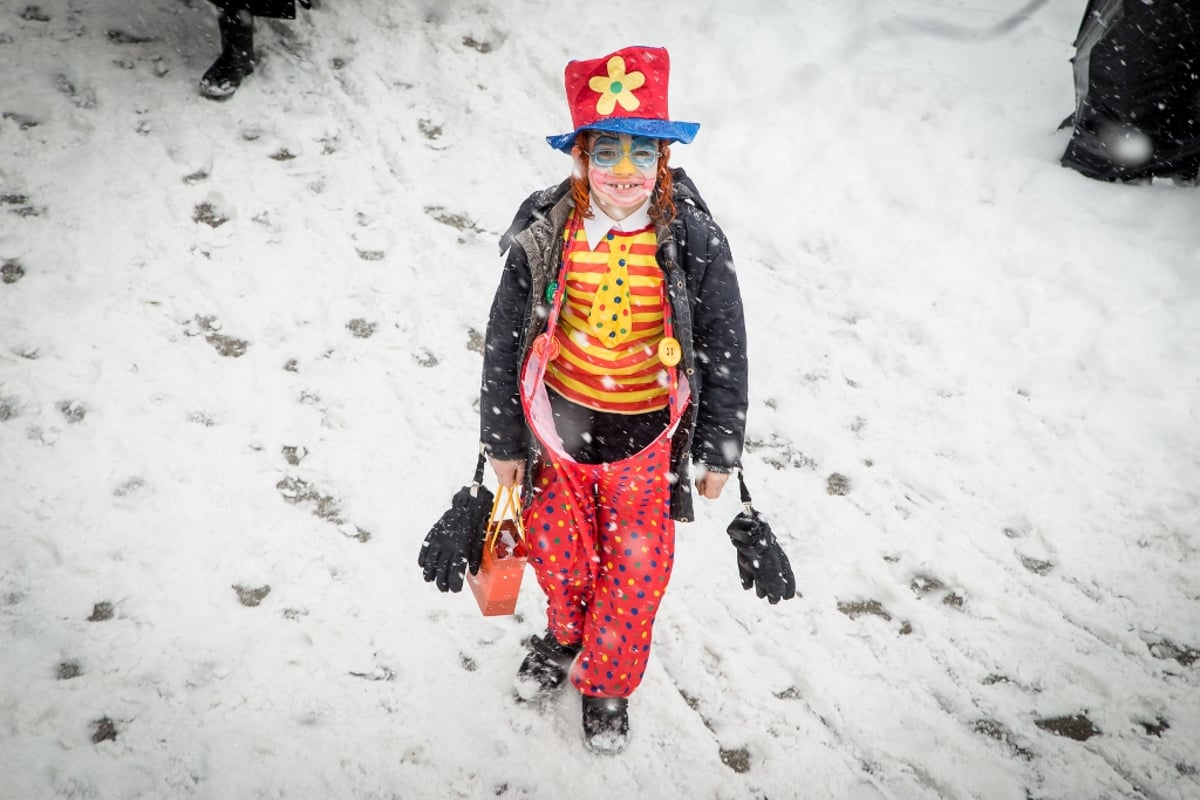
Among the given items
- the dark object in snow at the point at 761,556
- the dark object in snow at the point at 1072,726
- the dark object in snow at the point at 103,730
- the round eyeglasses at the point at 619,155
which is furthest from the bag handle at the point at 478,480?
the dark object in snow at the point at 1072,726

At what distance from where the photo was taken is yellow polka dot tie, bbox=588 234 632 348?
2141 millimetres

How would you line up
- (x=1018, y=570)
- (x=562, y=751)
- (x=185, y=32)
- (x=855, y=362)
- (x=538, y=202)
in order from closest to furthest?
(x=538, y=202), (x=562, y=751), (x=1018, y=570), (x=855, y=362), (x=185, y=32)

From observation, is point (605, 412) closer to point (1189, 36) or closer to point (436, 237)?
point (436, 237)

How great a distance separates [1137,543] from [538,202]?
3.02m

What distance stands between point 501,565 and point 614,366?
2.29ft

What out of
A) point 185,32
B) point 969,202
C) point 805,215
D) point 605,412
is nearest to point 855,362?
point 805,215

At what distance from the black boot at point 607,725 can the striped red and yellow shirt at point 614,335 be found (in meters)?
0.99

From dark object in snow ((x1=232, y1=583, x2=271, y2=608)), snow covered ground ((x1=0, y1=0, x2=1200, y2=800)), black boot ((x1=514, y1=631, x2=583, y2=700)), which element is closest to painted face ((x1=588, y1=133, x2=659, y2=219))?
black boot ((x1=514, y1=631, x2=583, y2=700))

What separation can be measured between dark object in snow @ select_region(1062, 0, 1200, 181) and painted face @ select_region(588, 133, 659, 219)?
14.1 feet

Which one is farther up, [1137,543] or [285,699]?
[1137,543]

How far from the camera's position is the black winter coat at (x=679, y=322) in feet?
6.97

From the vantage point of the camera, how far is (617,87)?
1.99m

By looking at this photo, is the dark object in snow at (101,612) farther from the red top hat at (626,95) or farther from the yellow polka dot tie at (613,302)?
the red top hat at (626,95)

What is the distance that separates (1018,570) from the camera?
3.30 meters
